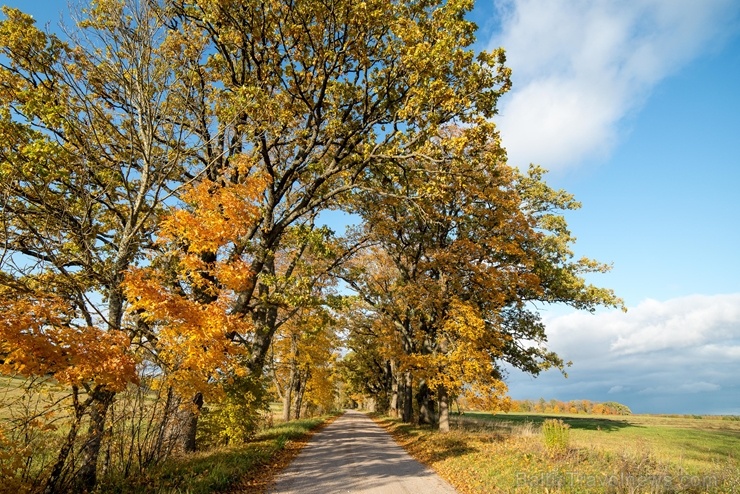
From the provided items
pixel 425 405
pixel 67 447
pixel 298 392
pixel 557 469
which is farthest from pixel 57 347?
pixel 298 392

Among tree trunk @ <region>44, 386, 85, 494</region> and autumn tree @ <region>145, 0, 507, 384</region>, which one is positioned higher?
autumn tree @ <region>145, 0, 507, 384</region>

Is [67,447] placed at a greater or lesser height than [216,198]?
lesser

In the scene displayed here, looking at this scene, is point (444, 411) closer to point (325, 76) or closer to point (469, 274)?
point (469, 274)

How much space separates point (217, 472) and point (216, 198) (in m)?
6.79

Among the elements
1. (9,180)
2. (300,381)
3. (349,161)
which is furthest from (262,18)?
(300,381)

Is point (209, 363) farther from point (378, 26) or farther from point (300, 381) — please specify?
point (300, 381)

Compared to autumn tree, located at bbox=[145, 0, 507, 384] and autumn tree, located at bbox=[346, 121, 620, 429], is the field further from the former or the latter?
autumn tree, located at bbox=[145, 0, 507, 384]

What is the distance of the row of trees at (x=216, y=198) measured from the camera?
6941 millimetres

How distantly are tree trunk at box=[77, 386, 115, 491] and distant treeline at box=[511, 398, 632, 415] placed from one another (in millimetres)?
77759

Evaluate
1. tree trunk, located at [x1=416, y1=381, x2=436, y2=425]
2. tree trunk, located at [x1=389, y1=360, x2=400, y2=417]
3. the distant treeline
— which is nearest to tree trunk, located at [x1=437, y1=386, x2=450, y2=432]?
tree trunk, located at [x1=416, y1=381, x2=436, y2=425]

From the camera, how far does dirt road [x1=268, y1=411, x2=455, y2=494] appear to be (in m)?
8.73

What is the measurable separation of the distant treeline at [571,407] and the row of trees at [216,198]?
218ft

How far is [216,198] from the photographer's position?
10.2m

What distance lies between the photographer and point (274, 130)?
11281 millimetres
